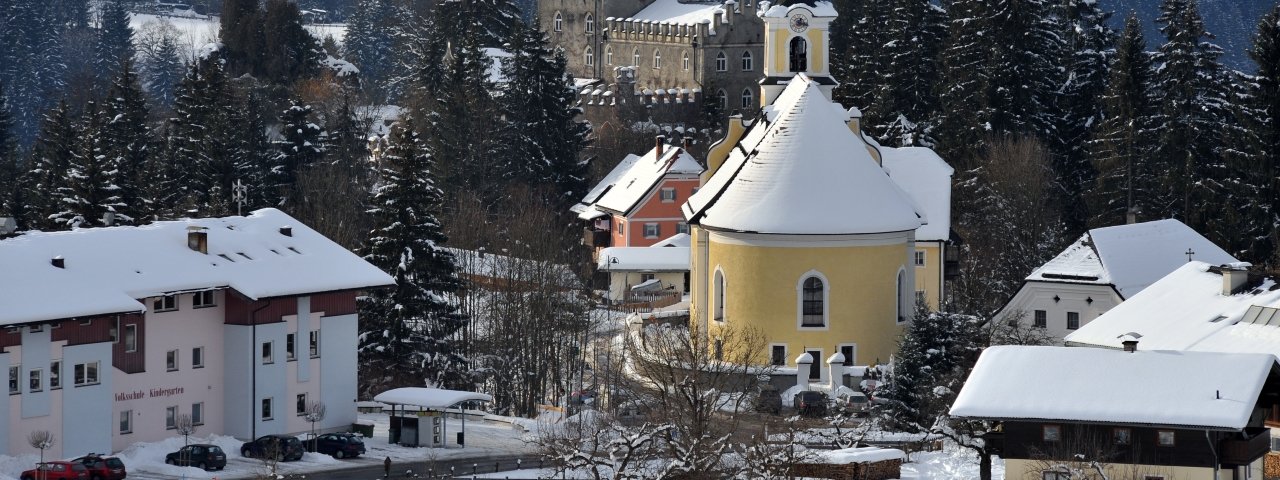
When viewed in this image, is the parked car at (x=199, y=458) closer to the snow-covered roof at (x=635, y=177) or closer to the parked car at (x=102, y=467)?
the parked car at (x=102, y=467)

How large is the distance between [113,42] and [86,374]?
94861 millimetres

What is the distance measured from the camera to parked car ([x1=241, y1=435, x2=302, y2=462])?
55688mm

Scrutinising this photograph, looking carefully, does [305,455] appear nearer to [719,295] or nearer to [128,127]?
[719,295]

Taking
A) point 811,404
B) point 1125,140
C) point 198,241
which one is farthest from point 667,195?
point 198,241

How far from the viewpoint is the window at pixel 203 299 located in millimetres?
58544

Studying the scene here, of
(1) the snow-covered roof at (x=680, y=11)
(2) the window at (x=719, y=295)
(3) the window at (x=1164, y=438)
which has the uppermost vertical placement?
(1) the snow-covered roof at (x=680, y=11)

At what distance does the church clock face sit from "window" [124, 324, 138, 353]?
26246 mm

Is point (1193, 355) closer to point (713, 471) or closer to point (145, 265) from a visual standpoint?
point (713, 471)

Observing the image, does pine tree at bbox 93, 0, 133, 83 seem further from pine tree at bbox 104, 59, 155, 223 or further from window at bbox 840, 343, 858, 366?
window at bbox 840, 343, 858, 366

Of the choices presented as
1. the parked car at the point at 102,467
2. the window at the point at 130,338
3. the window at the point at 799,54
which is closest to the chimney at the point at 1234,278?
the window at the point at 799,54

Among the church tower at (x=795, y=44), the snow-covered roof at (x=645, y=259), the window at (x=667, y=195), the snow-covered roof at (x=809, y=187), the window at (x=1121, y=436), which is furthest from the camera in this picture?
the window at (x=667, y=195)

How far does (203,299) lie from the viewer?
58781mm

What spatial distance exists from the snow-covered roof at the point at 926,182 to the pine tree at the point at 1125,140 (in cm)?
1141

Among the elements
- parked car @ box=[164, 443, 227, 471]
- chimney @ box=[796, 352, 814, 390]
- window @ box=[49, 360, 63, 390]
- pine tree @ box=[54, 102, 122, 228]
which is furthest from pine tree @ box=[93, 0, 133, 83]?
parked car @ box=[164, 443, 227, 471]
